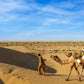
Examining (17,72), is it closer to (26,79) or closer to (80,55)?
(26,79)

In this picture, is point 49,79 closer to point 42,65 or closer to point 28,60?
point 42,65

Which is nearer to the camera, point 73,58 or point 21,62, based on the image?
point 73,58

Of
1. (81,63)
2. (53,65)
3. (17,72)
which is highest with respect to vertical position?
(81,63)

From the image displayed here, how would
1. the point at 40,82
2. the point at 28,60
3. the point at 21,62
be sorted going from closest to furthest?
the point at 40,82 → the point at 21,62 → the point at 28,60

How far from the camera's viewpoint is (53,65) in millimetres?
22531

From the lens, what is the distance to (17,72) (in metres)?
10.9

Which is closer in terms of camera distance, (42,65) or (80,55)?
(80,55)

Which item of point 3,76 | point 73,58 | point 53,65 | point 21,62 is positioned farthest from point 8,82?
point 53,65

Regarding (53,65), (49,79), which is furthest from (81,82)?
(53,65)

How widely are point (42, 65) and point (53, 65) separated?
38.1 ft

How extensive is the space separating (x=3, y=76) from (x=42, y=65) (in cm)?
284

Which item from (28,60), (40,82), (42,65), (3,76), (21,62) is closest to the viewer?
(40,82)

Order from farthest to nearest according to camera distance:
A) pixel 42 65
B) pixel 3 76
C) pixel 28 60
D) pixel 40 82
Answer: pixel 28 60 → pixel 42 65 → pixel 3 76 → pixel 40 82

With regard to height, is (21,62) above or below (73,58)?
below
